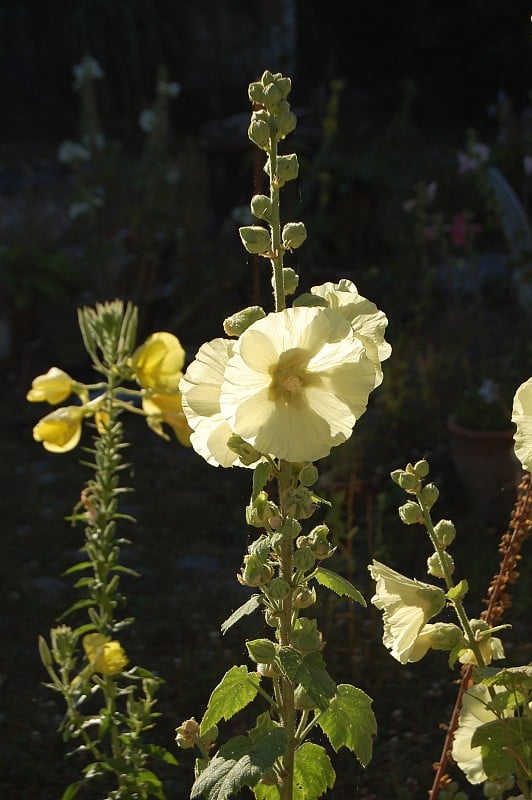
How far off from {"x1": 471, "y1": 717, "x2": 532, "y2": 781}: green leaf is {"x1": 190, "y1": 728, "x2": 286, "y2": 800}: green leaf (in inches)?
8.9

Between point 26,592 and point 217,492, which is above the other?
point 217,492

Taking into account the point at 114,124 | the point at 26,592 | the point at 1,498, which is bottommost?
the point at 26,592

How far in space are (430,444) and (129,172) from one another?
3.53 m

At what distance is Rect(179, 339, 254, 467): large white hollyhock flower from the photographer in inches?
47.6

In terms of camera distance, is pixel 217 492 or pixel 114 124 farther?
pixel 114 124

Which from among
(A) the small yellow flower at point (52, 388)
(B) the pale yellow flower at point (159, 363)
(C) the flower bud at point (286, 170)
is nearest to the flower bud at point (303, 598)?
(C) the flower bud at point (286, 170)

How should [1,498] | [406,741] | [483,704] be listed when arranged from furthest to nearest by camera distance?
1. [1,498]
2. [406,741]
3. [483,704]

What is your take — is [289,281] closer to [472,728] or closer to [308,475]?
[308,475]

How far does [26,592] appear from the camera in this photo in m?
3.27

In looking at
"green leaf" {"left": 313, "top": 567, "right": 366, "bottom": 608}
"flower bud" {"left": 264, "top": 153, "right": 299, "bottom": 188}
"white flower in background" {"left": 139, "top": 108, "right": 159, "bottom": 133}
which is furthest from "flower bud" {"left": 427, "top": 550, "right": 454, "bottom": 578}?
"white flower in background" {"left": 139, "top": 108, "right": 159, "bottom": 133}

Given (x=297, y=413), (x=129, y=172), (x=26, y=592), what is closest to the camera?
(x=297, y=413)

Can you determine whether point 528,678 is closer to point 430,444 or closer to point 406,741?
point 406,741

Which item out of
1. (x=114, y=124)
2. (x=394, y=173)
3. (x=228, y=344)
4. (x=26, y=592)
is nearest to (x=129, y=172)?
(x=394, y=173)

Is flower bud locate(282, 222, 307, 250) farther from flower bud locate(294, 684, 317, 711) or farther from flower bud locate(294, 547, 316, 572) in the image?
flower bud locate(294, 684, 317, 711)
